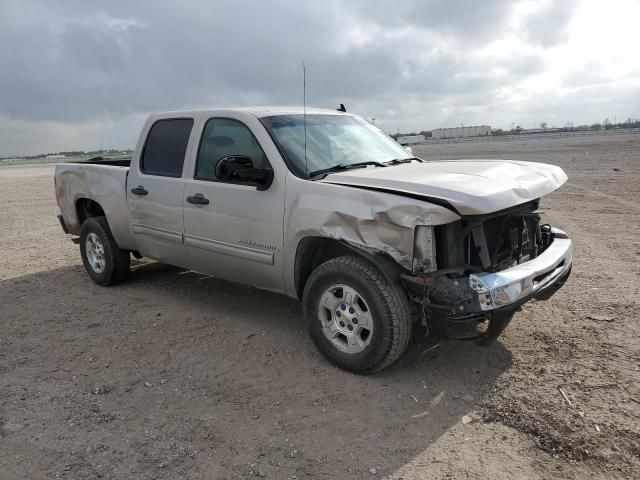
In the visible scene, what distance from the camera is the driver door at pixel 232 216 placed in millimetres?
4297

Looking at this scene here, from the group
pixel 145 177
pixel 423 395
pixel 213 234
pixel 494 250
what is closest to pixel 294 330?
pixel 213 234

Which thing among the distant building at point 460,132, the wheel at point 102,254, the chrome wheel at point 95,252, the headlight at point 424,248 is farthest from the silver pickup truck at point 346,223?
Answer: the distant building at point 460,132

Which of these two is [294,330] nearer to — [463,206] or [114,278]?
[463,206]

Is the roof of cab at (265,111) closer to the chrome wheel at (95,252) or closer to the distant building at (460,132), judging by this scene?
the chrome wheel at (95,252)

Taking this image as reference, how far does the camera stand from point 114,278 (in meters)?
6.27

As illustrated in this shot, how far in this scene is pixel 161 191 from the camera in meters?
5.23

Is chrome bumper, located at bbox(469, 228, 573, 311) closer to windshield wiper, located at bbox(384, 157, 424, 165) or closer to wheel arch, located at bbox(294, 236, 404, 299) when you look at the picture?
wheel arch, located at bbox(294, 236, 404, 299)

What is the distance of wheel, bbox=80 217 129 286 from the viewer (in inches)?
242

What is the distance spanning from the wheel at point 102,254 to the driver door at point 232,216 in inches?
59.7

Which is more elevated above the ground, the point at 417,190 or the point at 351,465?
the point at 417,190

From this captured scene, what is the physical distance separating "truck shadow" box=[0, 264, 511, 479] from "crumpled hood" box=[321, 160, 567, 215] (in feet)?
4.29

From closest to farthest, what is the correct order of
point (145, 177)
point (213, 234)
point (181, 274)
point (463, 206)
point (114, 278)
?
point (463, 206) → point (213, 234) → point (145, 177) → point (114, 278) → point (181, 274)

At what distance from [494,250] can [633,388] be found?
128cm

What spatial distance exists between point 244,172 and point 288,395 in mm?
1732
